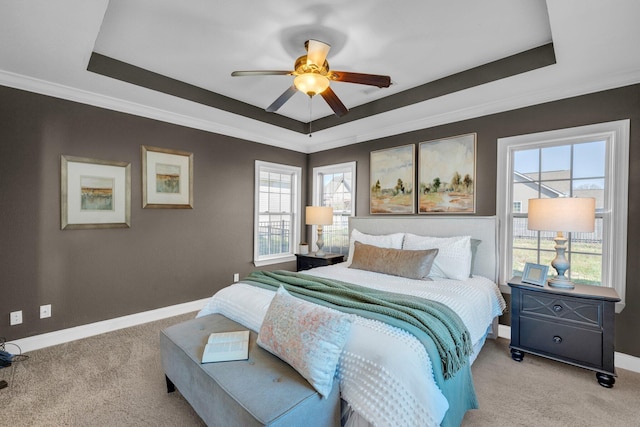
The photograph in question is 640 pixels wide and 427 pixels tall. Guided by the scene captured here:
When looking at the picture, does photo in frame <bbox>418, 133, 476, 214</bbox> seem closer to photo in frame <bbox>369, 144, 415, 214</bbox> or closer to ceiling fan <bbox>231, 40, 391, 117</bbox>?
photo in frame <bbox>369, 144, 415, 214</bbox>

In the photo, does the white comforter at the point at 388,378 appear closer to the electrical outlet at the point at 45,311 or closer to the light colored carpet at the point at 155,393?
the light colored carpet at the point at 155,393

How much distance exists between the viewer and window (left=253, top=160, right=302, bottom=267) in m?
4.57

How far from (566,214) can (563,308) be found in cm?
79

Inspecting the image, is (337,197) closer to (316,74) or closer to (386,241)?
(386,241)

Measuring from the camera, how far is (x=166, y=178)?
3.59 m

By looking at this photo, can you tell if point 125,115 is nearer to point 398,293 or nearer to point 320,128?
point 320,128

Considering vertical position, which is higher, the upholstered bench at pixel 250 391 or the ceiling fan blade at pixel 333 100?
the ceiling fan blade at pixel 333 100

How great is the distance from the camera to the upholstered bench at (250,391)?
1.26 meters

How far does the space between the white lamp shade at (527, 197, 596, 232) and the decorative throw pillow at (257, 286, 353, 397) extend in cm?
205

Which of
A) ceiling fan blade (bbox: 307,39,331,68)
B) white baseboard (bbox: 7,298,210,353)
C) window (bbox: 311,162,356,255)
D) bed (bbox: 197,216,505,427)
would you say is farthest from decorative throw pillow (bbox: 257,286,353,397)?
window (bbox: 311,162,356,255)

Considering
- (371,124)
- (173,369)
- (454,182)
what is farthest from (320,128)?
(173,369)

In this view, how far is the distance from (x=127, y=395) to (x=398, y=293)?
214 centimetres

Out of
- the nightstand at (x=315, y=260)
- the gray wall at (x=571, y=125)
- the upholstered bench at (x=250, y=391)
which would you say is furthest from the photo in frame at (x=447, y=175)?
the upholstered bench at (x=250, y=391)

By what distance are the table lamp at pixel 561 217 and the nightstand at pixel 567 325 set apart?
0.15 metres
